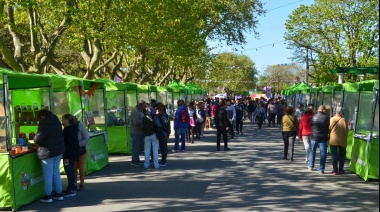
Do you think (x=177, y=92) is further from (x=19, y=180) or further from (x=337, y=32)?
(x=19, y=180)

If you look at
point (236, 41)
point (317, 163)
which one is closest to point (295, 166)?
point (317, 163)

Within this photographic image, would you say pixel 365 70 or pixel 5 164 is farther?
pixel 365 70

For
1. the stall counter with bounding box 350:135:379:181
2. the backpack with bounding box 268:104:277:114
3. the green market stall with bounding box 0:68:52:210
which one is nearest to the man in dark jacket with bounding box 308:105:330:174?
the stall counter with bounding box 350:135:379:181

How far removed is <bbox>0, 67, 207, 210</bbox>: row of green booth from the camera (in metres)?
8.34

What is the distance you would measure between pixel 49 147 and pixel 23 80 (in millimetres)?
1389

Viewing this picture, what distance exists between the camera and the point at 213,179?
11.1 metres

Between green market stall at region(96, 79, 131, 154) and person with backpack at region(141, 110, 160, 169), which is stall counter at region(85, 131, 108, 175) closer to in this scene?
person with backpack at region(141, 110, 160, 169)

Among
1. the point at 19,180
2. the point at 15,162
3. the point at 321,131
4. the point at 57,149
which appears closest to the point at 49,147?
the point at 57,149

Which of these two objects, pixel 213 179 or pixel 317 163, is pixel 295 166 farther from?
pixel 213 179

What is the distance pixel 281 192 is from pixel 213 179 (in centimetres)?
198

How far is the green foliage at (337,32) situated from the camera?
113 ft

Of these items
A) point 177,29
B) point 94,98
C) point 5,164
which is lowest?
point 5,164

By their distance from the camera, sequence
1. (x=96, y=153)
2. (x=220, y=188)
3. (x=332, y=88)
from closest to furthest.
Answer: (x=220, y=188), (x=96, y=153), (x=332, y=88)

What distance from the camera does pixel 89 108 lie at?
44.1ft
